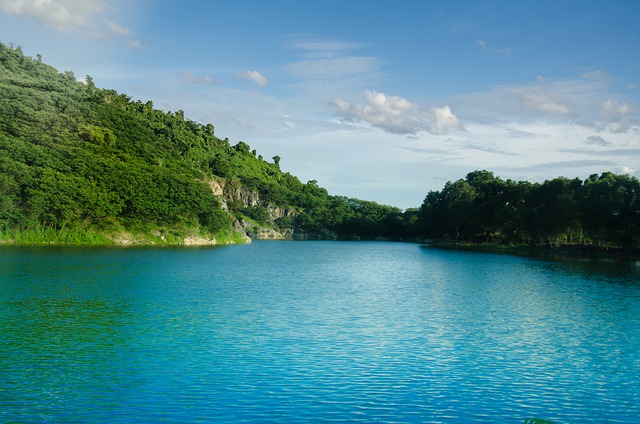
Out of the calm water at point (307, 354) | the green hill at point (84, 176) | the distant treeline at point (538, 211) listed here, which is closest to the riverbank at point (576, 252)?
the distant treeline at point (538, 211)

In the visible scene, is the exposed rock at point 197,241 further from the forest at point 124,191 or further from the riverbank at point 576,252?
the riverbank at point 576,252

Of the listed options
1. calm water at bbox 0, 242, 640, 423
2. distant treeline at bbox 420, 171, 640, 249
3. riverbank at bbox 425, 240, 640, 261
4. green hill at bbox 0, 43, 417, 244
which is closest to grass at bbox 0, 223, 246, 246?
green hill at bbox 0, 43, 417, 244

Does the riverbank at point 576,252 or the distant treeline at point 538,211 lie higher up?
the distant treeline at point 538,211

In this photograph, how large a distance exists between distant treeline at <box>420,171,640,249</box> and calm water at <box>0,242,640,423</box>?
40353 mm

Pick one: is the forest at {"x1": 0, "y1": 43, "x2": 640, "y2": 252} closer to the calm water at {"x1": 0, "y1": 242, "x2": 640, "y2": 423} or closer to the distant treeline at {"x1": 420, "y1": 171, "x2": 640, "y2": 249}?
the distant treeline at {"x1": 420, "y1": 171, "x2": 640, "y2": 249}

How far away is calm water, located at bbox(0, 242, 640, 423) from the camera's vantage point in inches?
512

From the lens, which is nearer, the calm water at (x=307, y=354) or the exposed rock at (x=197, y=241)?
the calm water at (x=307, y=354)

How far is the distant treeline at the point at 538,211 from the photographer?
233 feet

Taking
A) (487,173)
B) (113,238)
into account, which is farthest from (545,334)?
(487,173)

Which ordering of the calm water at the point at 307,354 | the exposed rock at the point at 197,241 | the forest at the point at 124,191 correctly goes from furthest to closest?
the exposed rock at the point at 197,241
the forest at the point at 124,191
the calm water at the point at 307,354

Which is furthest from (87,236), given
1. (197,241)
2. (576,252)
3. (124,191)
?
(576,252)

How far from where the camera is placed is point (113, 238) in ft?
268

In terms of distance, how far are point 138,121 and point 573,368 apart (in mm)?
118960

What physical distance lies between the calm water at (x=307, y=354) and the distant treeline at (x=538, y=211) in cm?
4035
